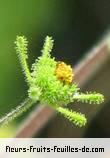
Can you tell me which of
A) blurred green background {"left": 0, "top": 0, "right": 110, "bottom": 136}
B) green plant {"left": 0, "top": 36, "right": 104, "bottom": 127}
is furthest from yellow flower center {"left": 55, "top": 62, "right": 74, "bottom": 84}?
blurred green background {"left": 0, "top": 0, "right": 110, "bottom": 136}

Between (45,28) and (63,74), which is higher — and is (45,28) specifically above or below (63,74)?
above

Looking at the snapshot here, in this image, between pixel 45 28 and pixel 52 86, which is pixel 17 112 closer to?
pixel 52 86

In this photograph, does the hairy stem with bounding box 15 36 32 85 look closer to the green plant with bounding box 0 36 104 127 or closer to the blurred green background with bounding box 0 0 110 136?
the green plant with bounding box 0 36 104 127

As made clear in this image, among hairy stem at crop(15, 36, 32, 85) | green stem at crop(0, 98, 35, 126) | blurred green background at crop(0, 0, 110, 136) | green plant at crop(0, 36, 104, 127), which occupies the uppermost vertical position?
blurred green background at crop(0, 0, 110, 136)

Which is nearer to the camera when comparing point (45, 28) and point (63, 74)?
point (63, 74)

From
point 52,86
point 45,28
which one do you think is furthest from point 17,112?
point 45,28
